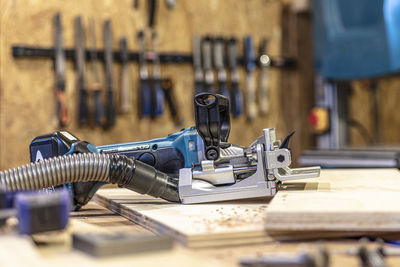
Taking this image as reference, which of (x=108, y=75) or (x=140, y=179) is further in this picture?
(x=108, y=75)

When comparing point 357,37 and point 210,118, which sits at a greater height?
point 357,37

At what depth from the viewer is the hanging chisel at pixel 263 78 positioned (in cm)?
383

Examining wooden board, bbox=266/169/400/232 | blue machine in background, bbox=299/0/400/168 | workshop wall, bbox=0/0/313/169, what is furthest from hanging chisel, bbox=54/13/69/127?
wooden board, bbox=266/169/400/232

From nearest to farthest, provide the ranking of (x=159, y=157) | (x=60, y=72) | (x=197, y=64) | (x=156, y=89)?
(x=159, y=157) < (x=60, y=72) < (x=156, y=89) < (x=197, y=64)

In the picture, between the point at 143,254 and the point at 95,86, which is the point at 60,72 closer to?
the point at 95,86

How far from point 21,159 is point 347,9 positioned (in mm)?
2170

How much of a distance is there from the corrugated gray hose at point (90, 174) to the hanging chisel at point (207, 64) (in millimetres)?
2273

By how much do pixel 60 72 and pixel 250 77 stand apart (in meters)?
1.40

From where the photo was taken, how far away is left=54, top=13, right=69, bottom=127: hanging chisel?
3104 mm

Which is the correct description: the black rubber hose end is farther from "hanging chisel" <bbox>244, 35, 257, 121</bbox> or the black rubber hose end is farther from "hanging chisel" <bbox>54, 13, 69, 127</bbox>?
"hanging chisel" <bbox>244, 35, 257, 121</bbox>

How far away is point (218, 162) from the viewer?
4.60ft

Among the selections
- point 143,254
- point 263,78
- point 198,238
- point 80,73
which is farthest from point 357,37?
point 143,254

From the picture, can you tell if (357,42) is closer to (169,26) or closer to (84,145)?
(169,26)

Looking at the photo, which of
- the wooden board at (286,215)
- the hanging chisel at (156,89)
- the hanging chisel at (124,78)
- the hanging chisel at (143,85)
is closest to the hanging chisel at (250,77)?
the hanging chisel at (156,89)
